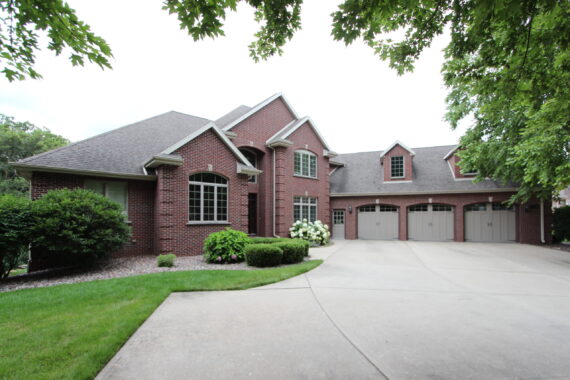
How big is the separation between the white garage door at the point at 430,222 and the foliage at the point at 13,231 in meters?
18.7

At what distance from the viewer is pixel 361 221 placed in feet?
64.1

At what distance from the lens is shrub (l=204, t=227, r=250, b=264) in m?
9.66

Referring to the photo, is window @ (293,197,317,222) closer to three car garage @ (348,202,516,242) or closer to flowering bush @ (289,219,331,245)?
flowering bush @ (289,219,331,245)

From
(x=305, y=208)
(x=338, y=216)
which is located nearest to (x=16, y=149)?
(x=305, y=208)

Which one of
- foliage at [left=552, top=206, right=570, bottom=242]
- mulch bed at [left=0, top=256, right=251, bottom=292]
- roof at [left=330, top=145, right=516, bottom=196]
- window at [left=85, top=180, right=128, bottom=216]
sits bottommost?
mulch bed at [left=0, top=256, right=251, bottom=292]

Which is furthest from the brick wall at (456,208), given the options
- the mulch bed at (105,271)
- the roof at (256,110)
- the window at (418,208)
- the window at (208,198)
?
the mulch bed at (105,271)

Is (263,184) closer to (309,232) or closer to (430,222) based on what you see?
(309,232)

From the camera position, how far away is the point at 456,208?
17.4 metres

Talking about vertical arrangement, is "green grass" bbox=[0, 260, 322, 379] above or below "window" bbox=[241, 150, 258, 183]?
below

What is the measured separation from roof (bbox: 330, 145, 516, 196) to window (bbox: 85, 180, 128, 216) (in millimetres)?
13115

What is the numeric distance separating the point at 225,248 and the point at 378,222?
12592 mm

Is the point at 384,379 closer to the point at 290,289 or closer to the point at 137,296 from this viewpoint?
the point at 290,289

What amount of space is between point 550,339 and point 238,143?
45.7 feet

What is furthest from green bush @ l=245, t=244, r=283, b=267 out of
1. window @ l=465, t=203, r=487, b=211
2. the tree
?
Result: the tree
